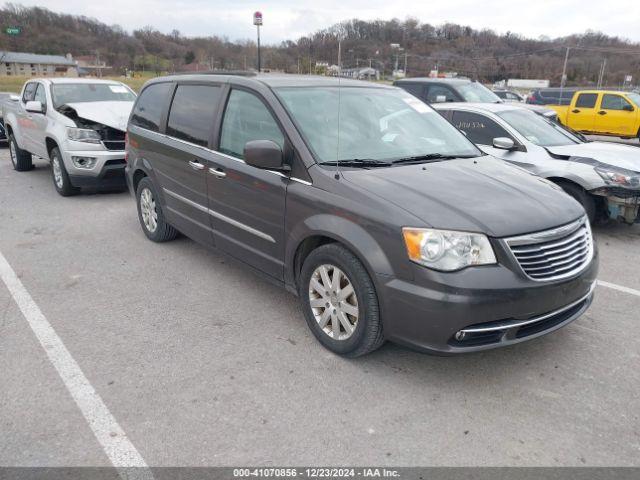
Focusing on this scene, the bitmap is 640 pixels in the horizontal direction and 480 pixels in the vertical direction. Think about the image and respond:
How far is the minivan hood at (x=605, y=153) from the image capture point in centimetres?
587

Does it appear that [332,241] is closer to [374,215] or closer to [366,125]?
[374,215]

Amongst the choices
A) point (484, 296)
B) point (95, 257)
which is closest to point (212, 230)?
point (95, 257)

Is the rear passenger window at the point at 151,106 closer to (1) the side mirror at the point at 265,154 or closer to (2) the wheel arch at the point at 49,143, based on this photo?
(1) the side mirror at the point at 265,154

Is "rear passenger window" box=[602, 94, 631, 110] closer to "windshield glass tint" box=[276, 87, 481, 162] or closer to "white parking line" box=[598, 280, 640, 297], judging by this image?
"white parking line" box=[598, 280, 640, 297]

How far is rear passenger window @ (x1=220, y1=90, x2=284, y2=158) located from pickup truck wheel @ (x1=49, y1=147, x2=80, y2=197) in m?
4.65

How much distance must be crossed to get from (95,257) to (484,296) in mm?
4116

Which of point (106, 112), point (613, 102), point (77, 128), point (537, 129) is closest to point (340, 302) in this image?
point (537, 129)

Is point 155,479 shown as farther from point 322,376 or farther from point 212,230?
point 212,230

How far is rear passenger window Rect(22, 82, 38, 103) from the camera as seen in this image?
29.8ft

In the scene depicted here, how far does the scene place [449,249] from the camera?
277cm

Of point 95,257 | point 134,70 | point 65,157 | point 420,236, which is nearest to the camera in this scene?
point 420,236

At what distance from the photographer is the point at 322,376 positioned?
10.3 feet

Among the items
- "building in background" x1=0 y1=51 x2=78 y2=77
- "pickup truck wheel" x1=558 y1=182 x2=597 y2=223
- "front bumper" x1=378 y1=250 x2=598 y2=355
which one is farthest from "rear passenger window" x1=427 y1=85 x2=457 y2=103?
"building in background" x1=0 y1=51 x2=78 y2=77

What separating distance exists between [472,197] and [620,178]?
11.5 ft
